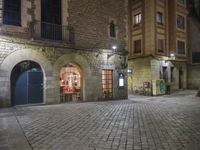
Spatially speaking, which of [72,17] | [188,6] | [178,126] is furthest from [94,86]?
[188,6]

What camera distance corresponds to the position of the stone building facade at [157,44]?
20.0m

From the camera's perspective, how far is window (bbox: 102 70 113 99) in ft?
49.1

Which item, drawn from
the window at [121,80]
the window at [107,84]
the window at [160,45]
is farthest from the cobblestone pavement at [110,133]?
the window at [160,45]

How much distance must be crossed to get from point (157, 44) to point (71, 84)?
10.1 meters

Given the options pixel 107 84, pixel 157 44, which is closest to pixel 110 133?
pixel 107 84

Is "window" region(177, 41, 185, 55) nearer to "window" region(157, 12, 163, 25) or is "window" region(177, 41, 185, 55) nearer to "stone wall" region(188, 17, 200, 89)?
"stone wall" region(188, 17, 200, 89)

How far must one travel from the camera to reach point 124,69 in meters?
15.9

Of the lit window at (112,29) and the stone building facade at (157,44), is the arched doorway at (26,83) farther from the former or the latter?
the stone building facade at (157,44)

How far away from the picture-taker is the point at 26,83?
11.4 meters

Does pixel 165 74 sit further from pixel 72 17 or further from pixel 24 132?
pixel 24 132

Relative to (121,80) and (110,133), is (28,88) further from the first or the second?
(110,133)

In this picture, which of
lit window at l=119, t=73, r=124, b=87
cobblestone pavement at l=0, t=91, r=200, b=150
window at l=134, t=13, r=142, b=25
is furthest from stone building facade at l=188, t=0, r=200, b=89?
cobblestone pavement at l=0, t=91, r=200, b=150

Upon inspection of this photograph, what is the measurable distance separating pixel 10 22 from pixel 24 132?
24.1 feet

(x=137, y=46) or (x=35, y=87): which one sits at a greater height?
(x=137, y=46)
